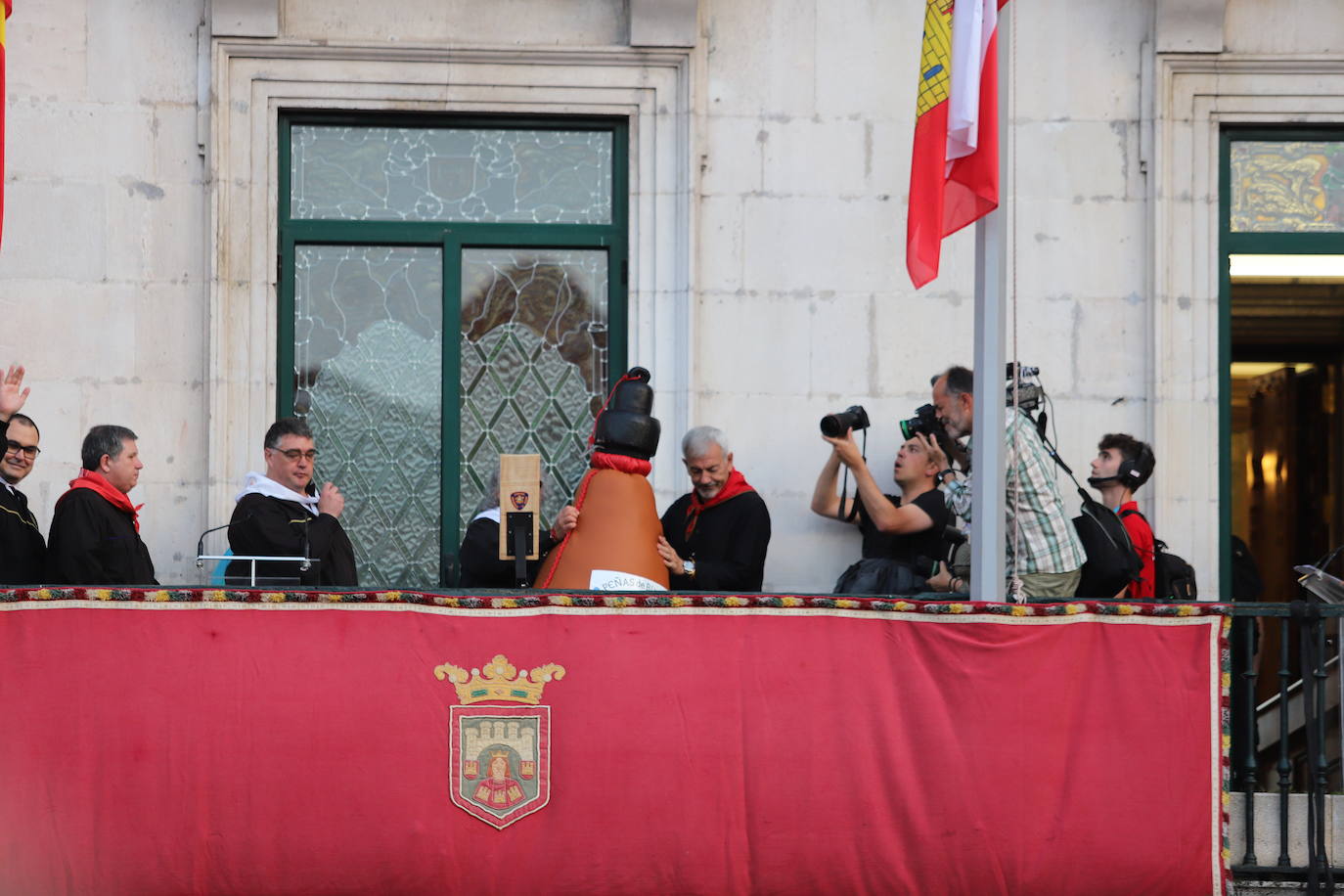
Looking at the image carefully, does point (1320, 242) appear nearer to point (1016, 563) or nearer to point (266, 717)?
point (1016, 563)

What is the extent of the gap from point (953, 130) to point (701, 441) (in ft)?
6.55

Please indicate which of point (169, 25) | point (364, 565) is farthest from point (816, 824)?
point (169, 25)

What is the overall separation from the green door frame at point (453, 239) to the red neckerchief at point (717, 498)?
52.9 inches

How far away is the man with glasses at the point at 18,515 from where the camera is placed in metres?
9.02

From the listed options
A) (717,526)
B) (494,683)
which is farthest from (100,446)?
(717,526)

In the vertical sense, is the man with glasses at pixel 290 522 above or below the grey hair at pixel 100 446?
below

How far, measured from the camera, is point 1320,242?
11.2 metres

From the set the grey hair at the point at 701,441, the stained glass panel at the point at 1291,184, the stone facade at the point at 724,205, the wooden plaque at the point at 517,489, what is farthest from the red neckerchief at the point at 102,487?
the stained glass panel at the point at 1291,184

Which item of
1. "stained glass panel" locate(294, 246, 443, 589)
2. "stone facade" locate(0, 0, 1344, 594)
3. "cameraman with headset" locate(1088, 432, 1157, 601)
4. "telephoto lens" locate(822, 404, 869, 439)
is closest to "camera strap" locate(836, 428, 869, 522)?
"stone facade" locate(0, 0, 1344, 594)

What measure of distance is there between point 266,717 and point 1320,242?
644 centimetres

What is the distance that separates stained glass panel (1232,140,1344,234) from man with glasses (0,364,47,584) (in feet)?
21.3

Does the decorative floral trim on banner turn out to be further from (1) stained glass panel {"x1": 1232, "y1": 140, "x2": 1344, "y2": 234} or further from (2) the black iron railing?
(1) stained glass panel {"x1": 1232, "y1": 140, "x2": 1344, "y2": 234}

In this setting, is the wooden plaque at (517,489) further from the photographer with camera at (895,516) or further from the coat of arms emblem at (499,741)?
the photographer with camera at (895,516)

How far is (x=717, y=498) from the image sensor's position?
32.1 feet
